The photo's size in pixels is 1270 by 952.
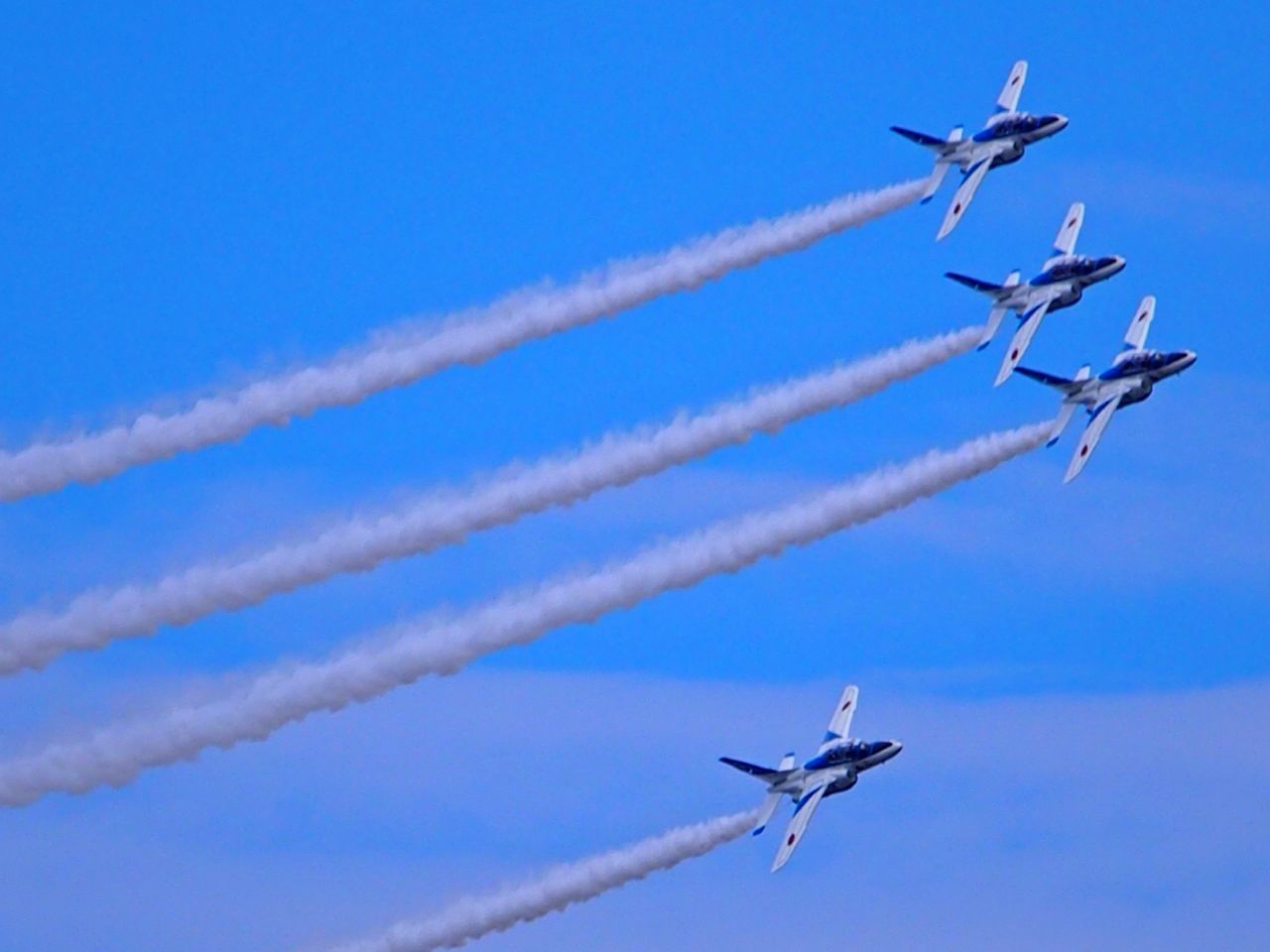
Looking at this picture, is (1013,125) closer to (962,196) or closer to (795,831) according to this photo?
(962,196)

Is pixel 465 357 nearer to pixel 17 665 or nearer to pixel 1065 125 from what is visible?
pixel 17 665

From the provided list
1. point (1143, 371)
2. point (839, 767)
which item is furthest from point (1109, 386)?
point (839, 767)

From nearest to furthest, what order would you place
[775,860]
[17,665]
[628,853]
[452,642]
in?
[17,665] → [452,642] → [628,853] → [775,860]

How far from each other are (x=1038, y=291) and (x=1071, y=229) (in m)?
4.40

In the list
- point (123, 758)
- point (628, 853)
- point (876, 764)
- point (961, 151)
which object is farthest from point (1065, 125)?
point (123, 758)

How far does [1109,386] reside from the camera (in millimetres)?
80812

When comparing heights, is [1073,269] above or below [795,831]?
above

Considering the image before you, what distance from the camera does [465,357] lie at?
226 feet

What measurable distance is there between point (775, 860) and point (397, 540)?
50.8 ft

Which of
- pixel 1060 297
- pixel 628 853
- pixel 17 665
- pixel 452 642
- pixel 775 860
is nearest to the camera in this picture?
pixel 17 665

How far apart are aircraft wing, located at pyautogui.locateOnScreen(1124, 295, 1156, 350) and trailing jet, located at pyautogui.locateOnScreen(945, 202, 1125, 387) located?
2366 millimetres

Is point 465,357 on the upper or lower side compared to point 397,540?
upper

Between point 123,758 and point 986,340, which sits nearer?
point 123,758

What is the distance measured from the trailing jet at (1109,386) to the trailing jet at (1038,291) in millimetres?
1016
